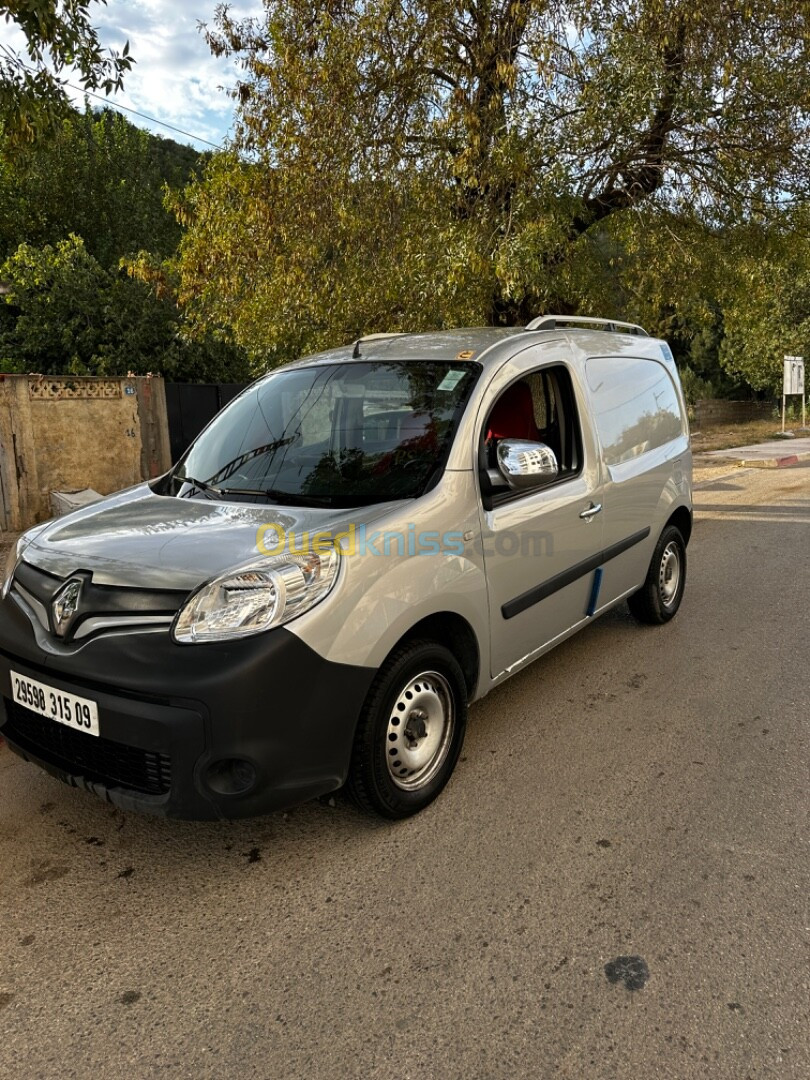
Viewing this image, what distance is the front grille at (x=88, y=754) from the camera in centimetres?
252

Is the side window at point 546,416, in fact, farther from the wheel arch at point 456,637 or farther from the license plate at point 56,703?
the license plate at point 56,703

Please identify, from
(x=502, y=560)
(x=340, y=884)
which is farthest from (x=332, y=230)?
(x=340, y=884)

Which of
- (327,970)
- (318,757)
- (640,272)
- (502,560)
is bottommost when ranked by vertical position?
(327,970)

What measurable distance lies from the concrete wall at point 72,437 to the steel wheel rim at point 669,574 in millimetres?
7132

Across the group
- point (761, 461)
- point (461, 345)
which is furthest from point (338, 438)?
point (761, 461)

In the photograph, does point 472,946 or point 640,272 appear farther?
point 640,272

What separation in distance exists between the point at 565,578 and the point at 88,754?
225cm

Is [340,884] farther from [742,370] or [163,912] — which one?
[742,370]

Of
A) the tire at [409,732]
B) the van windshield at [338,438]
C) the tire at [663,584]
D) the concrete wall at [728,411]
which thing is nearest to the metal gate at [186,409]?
the tire at [663,584]

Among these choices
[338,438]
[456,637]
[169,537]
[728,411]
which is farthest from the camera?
[728,411]

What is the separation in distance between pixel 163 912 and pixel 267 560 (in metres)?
1.17

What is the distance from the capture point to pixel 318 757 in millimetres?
2588

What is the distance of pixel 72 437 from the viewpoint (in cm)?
956

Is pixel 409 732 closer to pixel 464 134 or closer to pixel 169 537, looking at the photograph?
pixel 169 537
